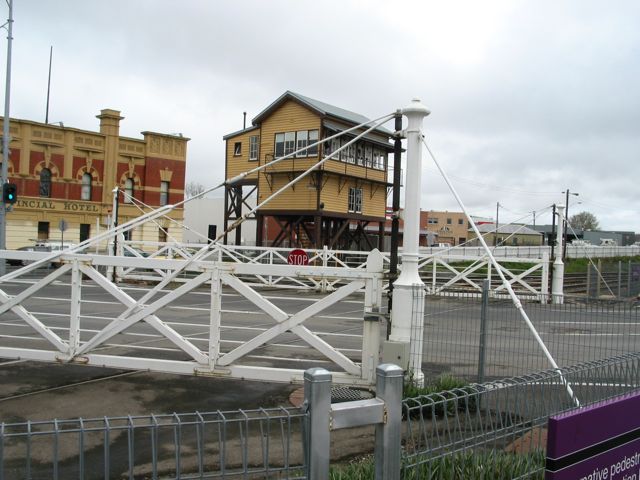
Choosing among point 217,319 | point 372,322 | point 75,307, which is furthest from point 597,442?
point 75,307

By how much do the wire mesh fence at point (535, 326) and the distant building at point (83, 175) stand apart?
29892 mm

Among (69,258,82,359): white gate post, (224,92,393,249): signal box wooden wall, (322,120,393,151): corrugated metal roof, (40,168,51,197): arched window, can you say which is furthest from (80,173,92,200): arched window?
(69,258,82,359): white gate post

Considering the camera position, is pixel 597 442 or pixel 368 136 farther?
pixel 368 136

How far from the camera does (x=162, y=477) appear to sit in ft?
15.6

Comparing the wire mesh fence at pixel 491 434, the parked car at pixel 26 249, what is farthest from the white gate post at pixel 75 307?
the parked car at pixel 26 249

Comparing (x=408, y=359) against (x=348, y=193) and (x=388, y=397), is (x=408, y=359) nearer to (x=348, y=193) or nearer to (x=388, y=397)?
(x=388, y=397)

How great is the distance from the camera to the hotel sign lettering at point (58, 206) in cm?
3803

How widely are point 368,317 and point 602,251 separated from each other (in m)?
60.7

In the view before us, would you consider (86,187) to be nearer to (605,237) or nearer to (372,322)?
(372,322)

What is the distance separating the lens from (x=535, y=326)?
7.70 m

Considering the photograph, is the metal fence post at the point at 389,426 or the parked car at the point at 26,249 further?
the parked car at the point at 26,249

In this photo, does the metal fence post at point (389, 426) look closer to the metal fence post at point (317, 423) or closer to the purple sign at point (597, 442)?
the metal fence post at point (317, 423)

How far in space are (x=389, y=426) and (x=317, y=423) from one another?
422 mm

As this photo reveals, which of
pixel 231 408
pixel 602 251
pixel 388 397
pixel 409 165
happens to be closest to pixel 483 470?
pixel 388 397
